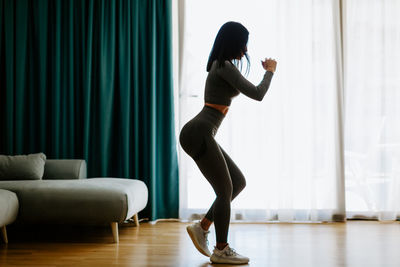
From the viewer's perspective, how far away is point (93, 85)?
3.55m

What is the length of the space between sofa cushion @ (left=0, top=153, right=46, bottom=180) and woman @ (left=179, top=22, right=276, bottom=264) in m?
Result: 1.57

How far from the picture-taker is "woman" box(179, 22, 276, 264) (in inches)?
79.8

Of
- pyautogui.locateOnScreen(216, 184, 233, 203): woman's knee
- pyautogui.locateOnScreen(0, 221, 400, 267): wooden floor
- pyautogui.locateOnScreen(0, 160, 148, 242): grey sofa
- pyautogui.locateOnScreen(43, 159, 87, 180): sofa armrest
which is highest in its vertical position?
pyautogui.locateOnScreen(43, 159, 87, 180): sofa armrest

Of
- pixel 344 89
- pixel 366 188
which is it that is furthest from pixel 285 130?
pixel 366 188

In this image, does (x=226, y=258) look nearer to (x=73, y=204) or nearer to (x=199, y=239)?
(x=199, y=239)

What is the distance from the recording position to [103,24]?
3518mm

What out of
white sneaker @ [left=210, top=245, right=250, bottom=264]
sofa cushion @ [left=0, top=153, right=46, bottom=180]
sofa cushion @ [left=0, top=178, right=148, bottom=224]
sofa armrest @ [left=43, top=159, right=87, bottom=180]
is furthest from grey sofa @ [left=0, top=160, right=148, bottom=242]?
white sneaker @ [left=210, top=245, right=250, bottom=264]

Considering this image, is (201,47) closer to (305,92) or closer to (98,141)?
(305,92)

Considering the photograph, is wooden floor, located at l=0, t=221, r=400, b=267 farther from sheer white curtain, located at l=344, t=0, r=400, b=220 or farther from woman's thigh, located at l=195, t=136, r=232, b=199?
woman's thigh, located at l=195, t=136, r=232, b=199

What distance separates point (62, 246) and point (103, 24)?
1966 mm

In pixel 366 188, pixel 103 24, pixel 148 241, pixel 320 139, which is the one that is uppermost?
pixel 103 24

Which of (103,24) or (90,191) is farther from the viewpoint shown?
(103,24)

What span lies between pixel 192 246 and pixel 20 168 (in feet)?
4.97

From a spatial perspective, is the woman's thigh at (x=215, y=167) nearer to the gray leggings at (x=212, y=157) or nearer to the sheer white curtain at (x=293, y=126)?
the gray leggings at (x=212, y=157)
